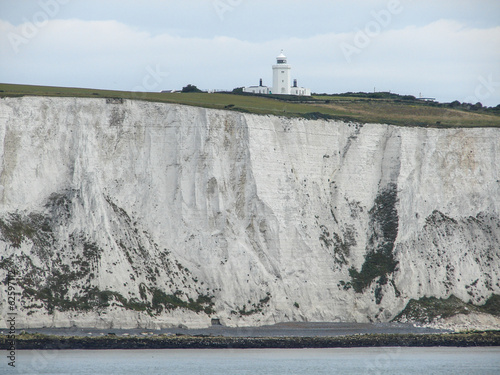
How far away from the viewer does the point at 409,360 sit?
206 ft

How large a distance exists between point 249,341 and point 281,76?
4033 cm

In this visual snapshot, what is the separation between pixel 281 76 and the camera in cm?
9862

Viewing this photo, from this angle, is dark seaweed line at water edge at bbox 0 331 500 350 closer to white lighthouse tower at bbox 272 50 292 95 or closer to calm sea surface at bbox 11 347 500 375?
calm sea surface at bbox 11 347 500 375

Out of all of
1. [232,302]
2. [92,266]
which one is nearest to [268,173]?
[232,302]

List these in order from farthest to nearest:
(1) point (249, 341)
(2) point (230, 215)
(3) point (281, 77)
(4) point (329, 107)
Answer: (3) point (281, 77) → (4) point (329, 107) → (2) point (230, 215) → (1) point (249, 341)

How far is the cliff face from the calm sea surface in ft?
14.0

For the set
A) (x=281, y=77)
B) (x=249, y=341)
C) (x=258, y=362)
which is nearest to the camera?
(x=258, y=362)

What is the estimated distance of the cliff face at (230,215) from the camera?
2598 inches

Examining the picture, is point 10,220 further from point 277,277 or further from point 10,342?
point 277,277

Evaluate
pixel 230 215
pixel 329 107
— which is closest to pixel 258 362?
pixel 230 215

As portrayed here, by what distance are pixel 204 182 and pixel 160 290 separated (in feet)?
29.4

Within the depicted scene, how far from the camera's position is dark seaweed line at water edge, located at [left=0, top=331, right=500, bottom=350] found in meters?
60.0

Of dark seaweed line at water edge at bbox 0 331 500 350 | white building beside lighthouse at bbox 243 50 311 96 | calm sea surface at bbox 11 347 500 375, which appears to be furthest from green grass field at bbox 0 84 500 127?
calm sea surface at bbox 11 347 500 375

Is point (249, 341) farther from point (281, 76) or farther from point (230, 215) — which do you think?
Result: point (281, 76)
